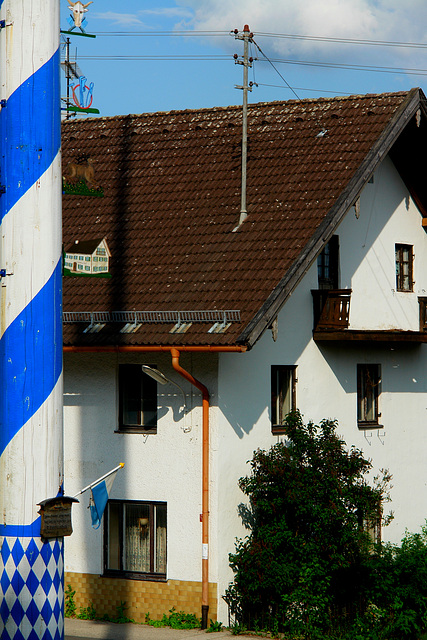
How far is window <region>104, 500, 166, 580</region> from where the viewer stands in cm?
1469

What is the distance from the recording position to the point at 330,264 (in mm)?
17234

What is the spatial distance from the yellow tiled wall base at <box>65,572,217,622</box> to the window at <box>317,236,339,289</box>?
577cm

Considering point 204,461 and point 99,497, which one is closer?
point 99,497

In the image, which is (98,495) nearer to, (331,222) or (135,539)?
(135,539)

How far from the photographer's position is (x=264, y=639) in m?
13.6

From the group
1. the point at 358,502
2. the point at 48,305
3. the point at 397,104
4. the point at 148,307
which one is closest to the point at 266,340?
the point at 148,307

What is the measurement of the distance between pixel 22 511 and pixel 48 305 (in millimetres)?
1015

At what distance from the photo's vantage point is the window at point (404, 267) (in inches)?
755

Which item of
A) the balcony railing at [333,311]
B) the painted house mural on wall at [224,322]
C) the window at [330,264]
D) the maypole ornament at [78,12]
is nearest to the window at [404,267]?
the painted house mural on wall at [224,322]

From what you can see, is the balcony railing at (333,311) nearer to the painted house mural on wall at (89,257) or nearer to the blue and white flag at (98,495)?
the painted house mural on wall at (89,257)

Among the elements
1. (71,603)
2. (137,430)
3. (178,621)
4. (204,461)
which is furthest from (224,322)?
(71,603)

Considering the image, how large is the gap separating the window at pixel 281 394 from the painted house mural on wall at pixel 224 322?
0.04m

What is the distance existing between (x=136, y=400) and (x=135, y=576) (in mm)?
2670

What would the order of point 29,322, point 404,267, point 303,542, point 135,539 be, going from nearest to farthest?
point 29,322
point 303,542
point 135,539
point 404,267
